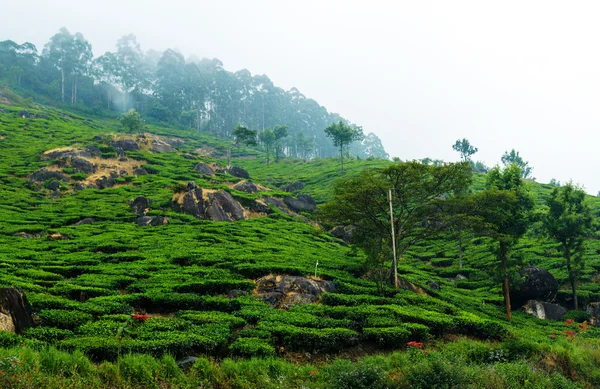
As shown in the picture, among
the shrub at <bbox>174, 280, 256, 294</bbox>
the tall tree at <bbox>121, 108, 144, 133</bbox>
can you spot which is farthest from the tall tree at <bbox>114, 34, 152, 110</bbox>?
the shrub at <bbox>174, 280, 256, 294</bbox>

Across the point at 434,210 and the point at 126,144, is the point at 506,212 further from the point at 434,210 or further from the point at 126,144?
the point at 126,144

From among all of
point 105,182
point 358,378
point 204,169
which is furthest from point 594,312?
point 105,182

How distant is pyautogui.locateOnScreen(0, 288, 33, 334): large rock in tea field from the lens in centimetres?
1253

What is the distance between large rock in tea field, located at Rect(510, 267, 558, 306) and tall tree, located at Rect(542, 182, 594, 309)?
62.0 inches

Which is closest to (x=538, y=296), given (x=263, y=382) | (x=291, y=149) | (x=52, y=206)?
(x=263, y=382)

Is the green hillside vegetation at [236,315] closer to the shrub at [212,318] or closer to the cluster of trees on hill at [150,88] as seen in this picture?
the shrub at [212,318]

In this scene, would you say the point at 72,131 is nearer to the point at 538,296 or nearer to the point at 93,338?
the point at 93,338

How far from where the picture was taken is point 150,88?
169 metres

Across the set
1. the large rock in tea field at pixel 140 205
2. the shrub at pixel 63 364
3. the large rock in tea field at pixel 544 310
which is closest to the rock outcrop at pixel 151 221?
the large rock in tea field at pixel 140 205

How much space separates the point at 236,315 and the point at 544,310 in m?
27.0

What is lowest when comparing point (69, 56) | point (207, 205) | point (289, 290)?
point (289, 290)

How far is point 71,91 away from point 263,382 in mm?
163355

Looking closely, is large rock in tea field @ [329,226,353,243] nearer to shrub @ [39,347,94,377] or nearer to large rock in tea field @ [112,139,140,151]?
shrub @ [39,347,94,377]

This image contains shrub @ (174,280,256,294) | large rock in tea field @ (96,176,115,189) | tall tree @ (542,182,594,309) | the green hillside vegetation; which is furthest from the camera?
large rock in tea field @ (96,176,115,189)
